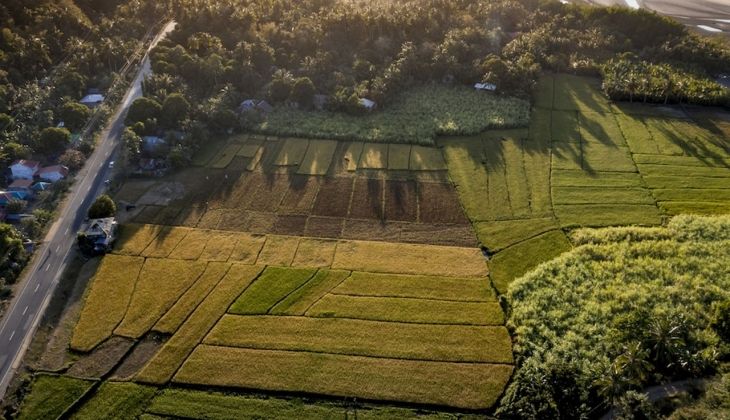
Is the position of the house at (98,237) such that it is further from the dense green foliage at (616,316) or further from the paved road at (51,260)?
the dense green foliage at (616,316)

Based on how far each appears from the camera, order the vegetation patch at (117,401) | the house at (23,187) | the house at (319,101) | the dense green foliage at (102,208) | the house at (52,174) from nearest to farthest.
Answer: the vegetation patch at (117,401), the dense green foliage at (102,208), the house at (23,187), the house at (52,174), the house at (319,101)

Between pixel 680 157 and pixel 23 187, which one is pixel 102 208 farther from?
pixel 680 157

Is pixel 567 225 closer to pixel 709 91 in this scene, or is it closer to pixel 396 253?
pixel 396 253

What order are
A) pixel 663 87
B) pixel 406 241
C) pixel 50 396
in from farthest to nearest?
pixel 663 87
pixel 406 241
pixel 50 396

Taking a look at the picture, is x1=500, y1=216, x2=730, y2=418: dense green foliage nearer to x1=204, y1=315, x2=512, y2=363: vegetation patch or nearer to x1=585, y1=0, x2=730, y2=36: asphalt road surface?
x1=204, y1=315, x2=512, y2=363: vegetation patch

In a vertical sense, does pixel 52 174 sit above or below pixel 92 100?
below

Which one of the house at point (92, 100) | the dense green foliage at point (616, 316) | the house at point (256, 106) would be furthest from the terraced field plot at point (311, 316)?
the house at point (92, 100)

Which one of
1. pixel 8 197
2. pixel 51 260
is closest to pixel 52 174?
pixel 8 197

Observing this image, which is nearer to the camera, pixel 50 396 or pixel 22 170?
pixel 50 396

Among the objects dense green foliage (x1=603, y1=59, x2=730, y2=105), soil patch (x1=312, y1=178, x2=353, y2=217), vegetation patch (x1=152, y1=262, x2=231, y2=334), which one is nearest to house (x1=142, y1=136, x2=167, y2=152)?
soil patch (x1=312, y1=178, x2=353, y2=217)
